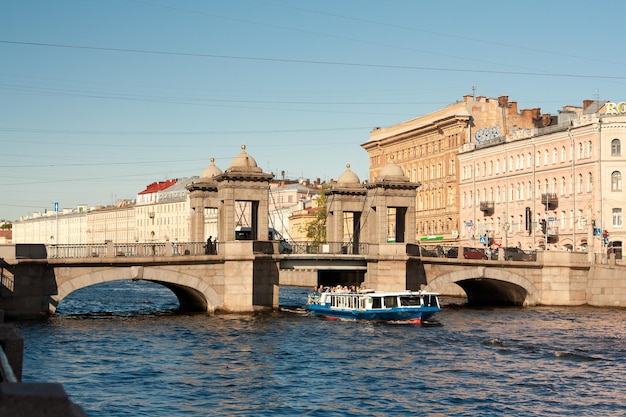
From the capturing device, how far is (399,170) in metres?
65.8

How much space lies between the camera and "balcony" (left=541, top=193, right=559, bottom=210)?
92.3m

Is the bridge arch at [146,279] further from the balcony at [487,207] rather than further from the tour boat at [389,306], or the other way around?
the balcony at [487,207]

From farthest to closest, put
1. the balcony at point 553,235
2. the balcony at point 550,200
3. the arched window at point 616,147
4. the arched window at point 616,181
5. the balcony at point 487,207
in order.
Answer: the balcony at point 487,207
the balcony at point 550,200
the balcony at point 553,235
the arched window at point 616,181
the arched window at point 616,147

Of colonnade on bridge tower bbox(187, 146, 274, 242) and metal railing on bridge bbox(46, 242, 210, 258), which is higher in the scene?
colonnade on bridge tower bbox(187, 146, 274, 242)

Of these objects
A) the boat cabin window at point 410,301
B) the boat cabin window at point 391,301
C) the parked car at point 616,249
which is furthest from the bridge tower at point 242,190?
the parked car at point 616,249

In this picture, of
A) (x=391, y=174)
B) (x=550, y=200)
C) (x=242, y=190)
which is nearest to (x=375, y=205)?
(x=391, y=174)

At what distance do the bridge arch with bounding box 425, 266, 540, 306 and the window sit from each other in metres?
15.1

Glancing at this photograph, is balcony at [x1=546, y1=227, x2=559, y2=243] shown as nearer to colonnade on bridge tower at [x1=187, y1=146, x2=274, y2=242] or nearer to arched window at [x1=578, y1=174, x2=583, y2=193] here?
arched window at [x1=578, y1=174, x2=583, y2=193]

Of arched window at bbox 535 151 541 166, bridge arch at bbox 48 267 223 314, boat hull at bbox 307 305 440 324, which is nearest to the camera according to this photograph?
bridge arch at bbox 48 267 223 314

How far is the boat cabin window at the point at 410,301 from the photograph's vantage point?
56.6 metres

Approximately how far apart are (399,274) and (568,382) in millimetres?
28573

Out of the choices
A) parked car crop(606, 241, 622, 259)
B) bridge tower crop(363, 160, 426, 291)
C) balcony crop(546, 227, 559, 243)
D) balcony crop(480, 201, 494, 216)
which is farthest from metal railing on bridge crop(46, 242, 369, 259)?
balcony crop(480, 201, 494, 216)

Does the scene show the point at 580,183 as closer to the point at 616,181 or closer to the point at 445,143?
the point at 616,181

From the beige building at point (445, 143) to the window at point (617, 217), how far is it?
21856 millimetres
